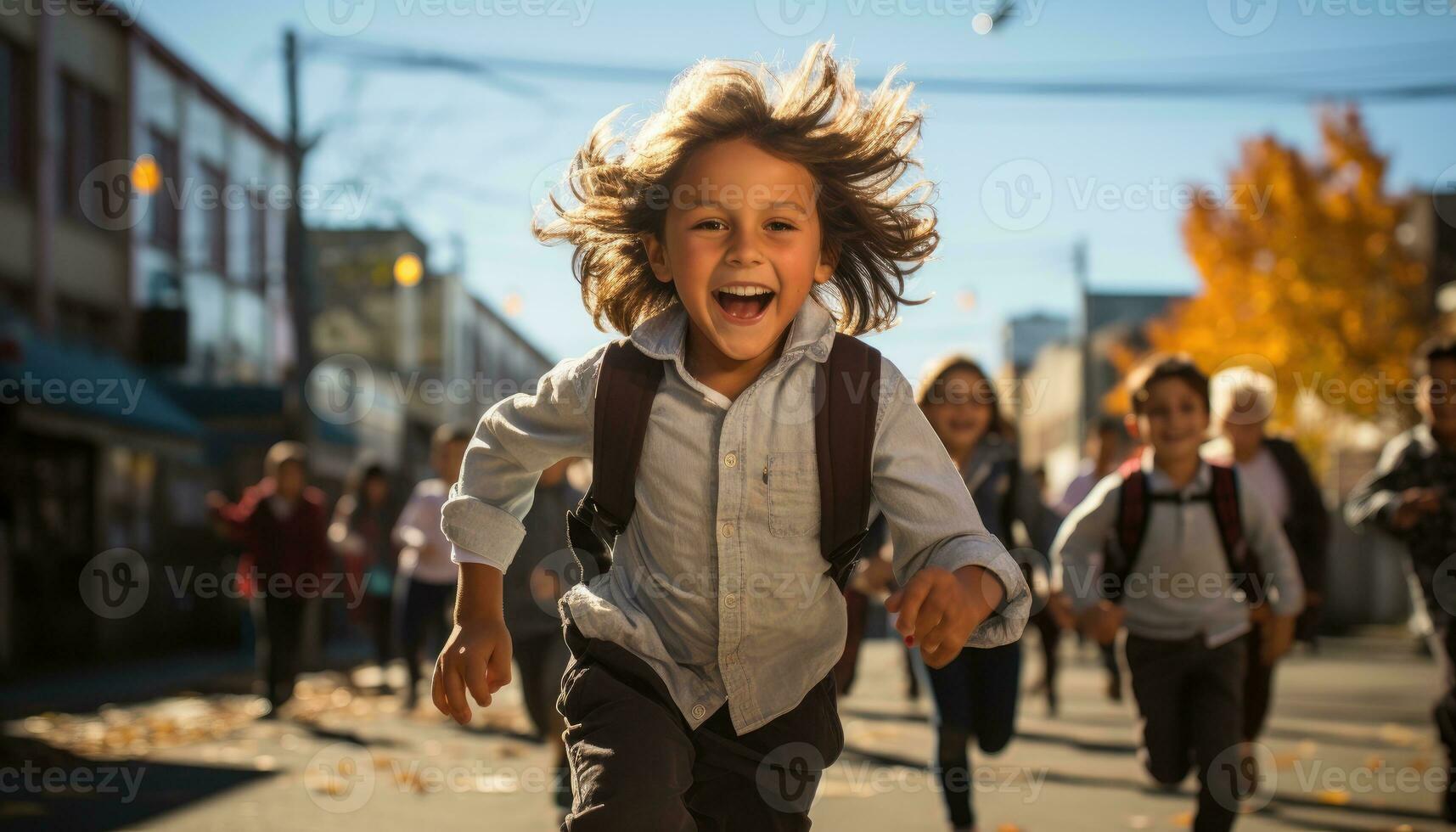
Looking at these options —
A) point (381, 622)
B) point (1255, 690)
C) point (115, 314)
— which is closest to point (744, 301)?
point (1255, 690)

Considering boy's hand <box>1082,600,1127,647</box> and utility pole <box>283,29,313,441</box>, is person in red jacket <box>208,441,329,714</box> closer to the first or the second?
utility pole <box>283,29,313,441</box>

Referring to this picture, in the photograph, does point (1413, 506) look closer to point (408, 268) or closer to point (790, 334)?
point (790, 334)

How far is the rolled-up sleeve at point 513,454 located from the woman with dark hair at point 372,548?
10802 millimetres

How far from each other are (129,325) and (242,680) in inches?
330

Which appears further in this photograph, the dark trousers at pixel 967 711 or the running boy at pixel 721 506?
the dark trousers at pixel 967 711

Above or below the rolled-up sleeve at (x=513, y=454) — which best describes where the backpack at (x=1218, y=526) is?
below

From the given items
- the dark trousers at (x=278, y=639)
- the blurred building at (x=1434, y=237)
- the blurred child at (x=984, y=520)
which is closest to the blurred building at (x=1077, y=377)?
the blurred building at (x=1434, y=237)

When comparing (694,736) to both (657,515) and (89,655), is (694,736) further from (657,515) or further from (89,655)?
(89,655)

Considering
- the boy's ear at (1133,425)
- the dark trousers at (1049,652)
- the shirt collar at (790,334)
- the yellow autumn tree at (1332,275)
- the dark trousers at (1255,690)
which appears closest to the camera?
the shirt collar at (790,334)

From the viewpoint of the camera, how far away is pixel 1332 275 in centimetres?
2772

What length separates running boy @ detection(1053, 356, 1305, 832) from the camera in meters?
5.88

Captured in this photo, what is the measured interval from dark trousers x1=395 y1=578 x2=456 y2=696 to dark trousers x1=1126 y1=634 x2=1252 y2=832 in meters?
6.83

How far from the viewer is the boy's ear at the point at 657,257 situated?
3863 mm

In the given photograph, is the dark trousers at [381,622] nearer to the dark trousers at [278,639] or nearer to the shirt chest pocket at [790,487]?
the dark trousers at [278,639]
